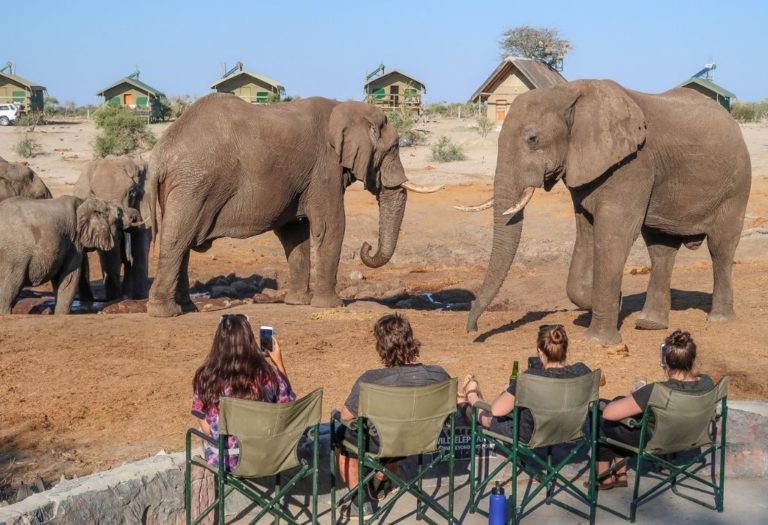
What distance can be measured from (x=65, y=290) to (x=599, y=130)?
305 inches

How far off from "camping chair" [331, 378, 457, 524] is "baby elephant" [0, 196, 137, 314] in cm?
925

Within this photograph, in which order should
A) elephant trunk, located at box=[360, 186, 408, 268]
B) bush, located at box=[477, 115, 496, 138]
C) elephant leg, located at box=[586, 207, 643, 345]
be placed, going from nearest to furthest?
elephant leg, located at box=[586, 207, 643, 345]
elephant trunk, located at box=[360, 186, 408, 268]
bush, located at box=[477, 115, 496, 138]

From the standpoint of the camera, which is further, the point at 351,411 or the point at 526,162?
the point at 526,162

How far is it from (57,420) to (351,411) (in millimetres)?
3611

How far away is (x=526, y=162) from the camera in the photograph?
11.4m

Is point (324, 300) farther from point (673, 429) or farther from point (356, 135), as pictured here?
point (673, 429)

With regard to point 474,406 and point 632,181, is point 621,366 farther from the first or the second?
point 474,406

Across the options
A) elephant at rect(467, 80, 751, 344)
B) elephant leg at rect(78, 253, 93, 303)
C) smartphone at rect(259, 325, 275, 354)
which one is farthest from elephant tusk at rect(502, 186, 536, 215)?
elephant leg at rect(78, 253, 93, 303)

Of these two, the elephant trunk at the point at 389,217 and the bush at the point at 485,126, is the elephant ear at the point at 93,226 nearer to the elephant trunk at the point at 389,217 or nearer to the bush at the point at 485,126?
the elephant trunk at the point at 389,217

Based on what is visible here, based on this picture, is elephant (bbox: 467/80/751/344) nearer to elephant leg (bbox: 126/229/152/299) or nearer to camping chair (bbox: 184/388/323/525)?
camping chair (bbox: 184/388/323/525)

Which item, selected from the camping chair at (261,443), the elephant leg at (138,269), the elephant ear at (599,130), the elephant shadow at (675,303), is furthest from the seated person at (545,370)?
the elephant leg at (138,269)

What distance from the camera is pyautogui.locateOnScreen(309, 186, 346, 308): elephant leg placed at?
15039 mm

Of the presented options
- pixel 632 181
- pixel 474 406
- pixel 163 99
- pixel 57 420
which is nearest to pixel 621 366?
pixel 632 181

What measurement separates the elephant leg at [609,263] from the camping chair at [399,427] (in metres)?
5.40
